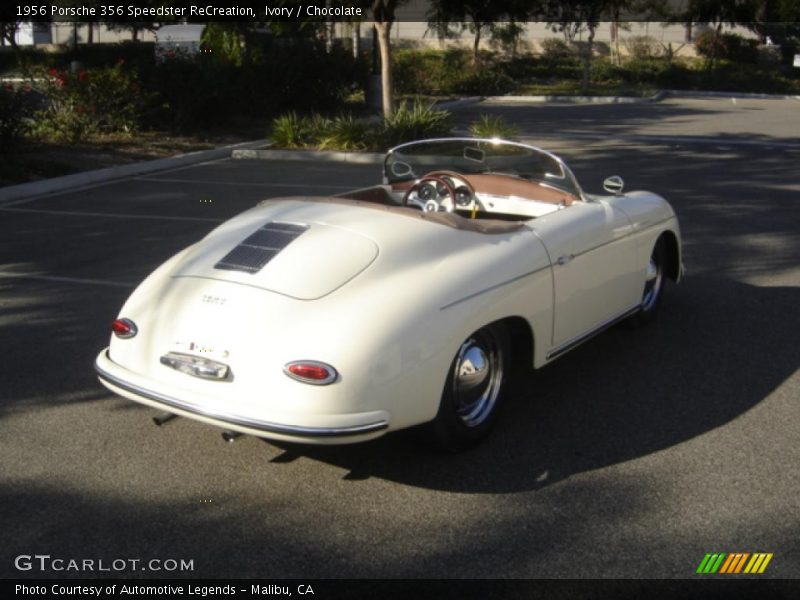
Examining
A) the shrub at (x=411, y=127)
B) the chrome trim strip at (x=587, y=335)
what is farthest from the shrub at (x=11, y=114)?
the chrome trim strip at (x=587, y=335)

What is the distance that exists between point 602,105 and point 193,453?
88.5ft

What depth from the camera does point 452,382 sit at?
436 cm

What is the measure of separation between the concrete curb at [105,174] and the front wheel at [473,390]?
29.5 ft

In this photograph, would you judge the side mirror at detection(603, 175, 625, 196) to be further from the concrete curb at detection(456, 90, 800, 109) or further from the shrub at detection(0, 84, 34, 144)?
the concrete curb at detection(456, 90, 800, 109)

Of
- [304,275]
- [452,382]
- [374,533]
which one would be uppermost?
[304,275]

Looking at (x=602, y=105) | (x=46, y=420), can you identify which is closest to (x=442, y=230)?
(x=46, y=420)

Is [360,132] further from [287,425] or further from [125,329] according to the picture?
[287,425]

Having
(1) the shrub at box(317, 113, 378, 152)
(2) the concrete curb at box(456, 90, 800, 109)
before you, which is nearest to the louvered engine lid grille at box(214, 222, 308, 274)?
(1) the shrub at box(317, 113, 378, 152)

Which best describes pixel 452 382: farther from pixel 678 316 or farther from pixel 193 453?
pixel 678 316

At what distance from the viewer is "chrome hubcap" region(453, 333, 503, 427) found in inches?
177

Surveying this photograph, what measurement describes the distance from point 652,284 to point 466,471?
2.70m

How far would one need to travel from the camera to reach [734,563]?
367 centimetres

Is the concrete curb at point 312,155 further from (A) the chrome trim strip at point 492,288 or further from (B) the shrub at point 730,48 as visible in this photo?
(B) the shrub at point 730,48

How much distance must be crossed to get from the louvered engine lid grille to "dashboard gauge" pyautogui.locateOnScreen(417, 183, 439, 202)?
4.28 ft
